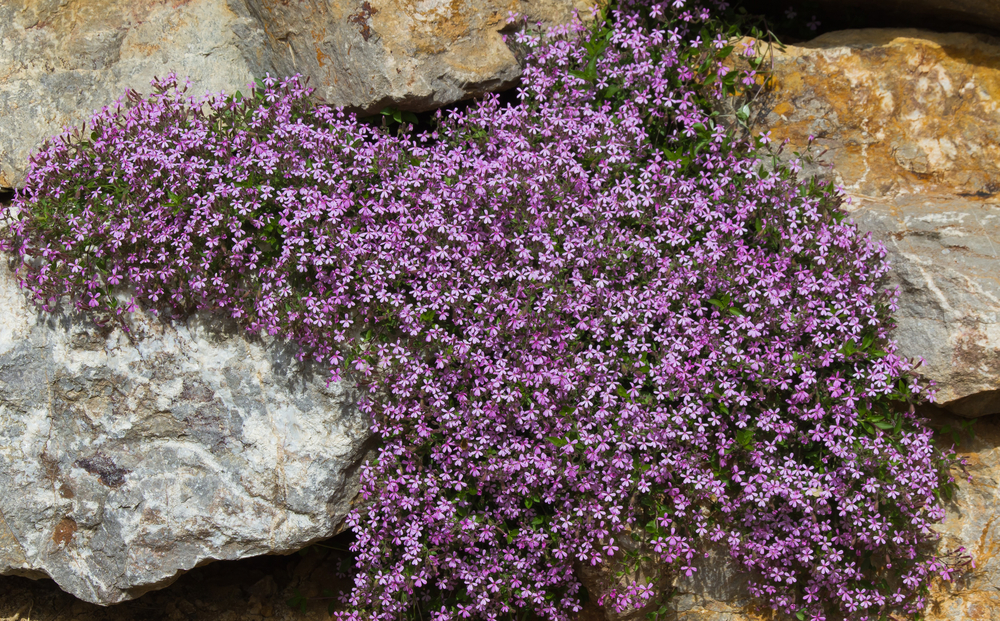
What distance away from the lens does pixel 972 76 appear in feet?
17.0

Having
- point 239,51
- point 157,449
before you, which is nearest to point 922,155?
point 239,51

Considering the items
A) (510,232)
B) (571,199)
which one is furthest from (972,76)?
(510,232)

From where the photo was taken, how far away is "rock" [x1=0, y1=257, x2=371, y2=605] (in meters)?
4.63

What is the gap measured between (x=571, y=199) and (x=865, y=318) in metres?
1.97

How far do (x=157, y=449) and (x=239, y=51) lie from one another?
9.38 ft

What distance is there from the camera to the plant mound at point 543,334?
172 inches

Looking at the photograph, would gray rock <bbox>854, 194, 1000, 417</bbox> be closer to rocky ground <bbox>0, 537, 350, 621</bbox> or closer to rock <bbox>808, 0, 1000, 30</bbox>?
rock <bbox>808, 0, 1000, 30</bbox>

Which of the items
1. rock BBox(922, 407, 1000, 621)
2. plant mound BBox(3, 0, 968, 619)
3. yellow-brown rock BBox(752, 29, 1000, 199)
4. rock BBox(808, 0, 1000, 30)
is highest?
rock BBox(808, 0, 1000, 30)

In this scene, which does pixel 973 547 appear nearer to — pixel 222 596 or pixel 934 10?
pixel 934 10

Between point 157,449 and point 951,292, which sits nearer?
point 951,292

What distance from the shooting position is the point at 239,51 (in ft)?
17.6

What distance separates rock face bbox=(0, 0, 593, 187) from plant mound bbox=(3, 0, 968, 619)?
47 centimetres

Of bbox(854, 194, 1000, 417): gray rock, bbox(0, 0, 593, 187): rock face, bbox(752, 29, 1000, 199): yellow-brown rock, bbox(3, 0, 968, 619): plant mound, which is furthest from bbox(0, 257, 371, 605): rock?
bbox(752, 29, 1000, 199): yellow-brown rock

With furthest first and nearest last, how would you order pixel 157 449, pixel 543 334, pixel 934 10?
1. pixel 934 10
2. pixel 157 449
3. pixel 543 334
